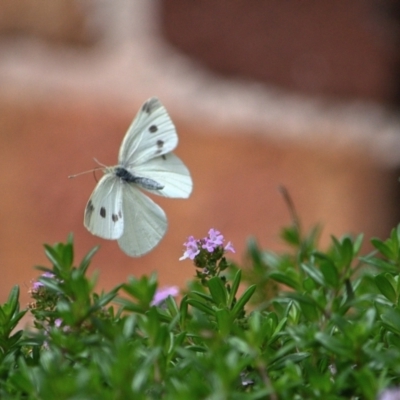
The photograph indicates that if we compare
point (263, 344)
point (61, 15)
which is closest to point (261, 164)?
point (61, 15)

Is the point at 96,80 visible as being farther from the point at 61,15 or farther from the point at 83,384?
the point at 83,384

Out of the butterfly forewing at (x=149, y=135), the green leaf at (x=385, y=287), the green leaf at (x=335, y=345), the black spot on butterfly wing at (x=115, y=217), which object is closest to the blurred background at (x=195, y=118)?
the butterfly forewing at (x=149, y=135)

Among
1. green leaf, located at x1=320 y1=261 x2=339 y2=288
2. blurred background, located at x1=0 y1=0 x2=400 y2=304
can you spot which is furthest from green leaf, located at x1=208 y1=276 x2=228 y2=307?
blurred background, located at x1=0 y1=0 x2=400 y2=304

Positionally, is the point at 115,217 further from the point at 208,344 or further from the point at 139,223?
the point at 208,344

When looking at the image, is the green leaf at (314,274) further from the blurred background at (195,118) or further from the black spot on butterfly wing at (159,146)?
the blurred background at (195,118)

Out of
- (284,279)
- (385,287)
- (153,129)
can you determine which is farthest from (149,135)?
(385,287)

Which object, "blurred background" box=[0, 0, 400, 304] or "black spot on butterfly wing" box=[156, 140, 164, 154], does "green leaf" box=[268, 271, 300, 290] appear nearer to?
"black spot on butterfly wing" box=[156, 140, 164, 154]
